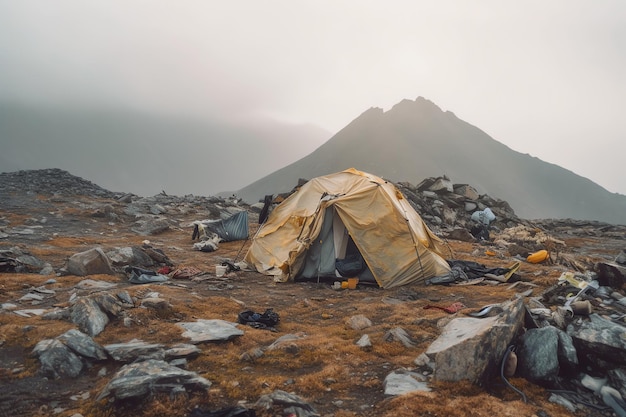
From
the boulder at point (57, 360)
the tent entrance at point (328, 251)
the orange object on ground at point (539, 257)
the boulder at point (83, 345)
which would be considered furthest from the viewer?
the orange object on ground at point (539, 257)

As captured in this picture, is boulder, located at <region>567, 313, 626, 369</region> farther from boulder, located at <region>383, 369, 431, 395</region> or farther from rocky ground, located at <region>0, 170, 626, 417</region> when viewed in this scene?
boulder, located at <region>383, 369, 431, 395</region>


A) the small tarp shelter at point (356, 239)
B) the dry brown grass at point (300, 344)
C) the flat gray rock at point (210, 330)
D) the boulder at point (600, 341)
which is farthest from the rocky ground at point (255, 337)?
the boulder at point (600, 341)

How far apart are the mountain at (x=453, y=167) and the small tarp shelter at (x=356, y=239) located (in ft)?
410

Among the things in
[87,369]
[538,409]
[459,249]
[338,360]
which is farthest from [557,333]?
[459,249]

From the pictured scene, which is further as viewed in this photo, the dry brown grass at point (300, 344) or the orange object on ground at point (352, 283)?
the orange object on ground at point (352, 283)

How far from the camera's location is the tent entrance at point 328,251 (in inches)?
456

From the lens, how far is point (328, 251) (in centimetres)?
1169

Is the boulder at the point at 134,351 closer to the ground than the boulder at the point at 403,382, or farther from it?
closer to the ground

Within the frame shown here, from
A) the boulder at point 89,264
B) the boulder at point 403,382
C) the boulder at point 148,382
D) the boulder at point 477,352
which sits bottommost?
the boulder at point 89,264

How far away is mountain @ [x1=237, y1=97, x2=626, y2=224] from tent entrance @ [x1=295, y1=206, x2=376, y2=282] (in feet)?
413

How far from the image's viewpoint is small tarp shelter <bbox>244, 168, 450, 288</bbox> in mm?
11070

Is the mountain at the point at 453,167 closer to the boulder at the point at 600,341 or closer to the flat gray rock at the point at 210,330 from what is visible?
the flat gray rock at the point at 210,330

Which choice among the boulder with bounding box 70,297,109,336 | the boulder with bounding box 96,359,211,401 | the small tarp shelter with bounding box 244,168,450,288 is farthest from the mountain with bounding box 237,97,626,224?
the boulder with bounding box 96,359,211,401

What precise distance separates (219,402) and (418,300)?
20.7 feet
